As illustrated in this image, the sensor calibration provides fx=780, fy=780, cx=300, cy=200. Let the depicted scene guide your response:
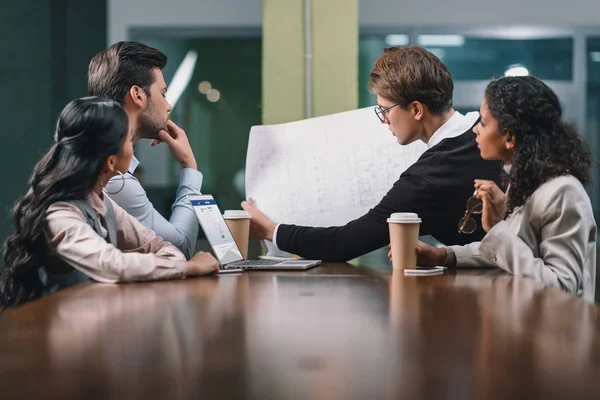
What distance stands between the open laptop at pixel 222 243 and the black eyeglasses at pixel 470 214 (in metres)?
0.37

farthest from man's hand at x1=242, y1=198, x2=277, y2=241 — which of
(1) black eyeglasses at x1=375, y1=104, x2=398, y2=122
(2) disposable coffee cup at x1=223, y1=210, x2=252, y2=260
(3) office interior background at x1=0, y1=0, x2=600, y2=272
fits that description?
(3) office interior background at x1=0, y1=0, x2=600, y2=272

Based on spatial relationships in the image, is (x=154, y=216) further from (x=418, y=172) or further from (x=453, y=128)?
(x=453, y=128)

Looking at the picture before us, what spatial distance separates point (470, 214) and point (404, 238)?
0.88ft

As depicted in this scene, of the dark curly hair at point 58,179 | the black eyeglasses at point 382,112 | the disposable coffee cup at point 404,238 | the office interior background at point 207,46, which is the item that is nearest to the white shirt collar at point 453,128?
the black eyeglasses at point 382,112

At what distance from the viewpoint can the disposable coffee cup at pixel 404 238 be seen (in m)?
1.71

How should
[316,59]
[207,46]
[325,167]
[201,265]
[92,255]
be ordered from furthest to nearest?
[207,46] → [316,59] → [325,167] → [201,265] → [92,255]

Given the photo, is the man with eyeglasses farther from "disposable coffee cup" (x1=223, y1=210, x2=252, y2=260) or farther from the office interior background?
the office interior background

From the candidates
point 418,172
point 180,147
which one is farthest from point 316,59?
point 418,172

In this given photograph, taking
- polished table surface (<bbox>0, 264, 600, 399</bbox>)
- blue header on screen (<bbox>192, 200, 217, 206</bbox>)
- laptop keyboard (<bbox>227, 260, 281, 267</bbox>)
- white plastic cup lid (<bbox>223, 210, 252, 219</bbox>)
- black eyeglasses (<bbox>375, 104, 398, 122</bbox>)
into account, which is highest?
black eyeglasses (<bbox>375, 104, 398, 122</bbox>)

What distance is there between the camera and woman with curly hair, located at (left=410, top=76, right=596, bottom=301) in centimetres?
159

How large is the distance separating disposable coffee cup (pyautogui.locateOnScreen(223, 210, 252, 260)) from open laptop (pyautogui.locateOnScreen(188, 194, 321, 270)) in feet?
0.22

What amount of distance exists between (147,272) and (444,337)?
691mm

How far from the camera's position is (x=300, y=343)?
892mm

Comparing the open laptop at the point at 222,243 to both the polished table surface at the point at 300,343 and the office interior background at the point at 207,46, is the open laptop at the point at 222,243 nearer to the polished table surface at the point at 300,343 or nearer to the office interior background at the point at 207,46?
the polished table surface at the point at 300,343
